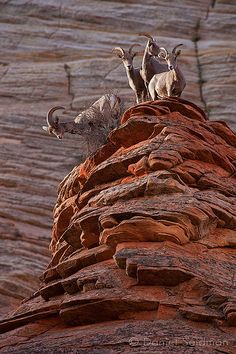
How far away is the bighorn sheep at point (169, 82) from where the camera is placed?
535 inches

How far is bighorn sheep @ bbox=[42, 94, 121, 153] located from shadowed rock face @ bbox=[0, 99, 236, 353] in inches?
37.1

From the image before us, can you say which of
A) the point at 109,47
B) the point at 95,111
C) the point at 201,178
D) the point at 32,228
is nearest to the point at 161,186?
the point at 201,178

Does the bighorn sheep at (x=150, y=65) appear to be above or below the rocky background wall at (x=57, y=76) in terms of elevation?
above

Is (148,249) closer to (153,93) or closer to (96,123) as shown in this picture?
(96,123)

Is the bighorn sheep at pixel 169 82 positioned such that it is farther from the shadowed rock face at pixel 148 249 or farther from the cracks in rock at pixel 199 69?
the cracks in rock at pixel 199 69

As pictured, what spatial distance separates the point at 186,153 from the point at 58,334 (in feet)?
11.6

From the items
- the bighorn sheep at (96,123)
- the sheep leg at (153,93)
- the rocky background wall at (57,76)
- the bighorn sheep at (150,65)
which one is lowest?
the rocky background wall at (57,76)

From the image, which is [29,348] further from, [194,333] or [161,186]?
[161,186]

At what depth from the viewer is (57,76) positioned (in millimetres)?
26812

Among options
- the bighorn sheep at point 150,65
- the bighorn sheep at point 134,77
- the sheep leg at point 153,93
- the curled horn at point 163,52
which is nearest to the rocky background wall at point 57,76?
the bighorn sheep at point 134,77

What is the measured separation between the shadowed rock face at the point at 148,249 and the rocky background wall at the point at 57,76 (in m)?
6.58

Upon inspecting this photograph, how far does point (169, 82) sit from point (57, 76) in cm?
1352

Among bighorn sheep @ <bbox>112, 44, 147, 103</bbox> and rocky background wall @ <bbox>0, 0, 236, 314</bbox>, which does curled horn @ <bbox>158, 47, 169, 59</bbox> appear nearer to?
bighorn sheep @ <bbox>112, 44, 147, 103</bbox>

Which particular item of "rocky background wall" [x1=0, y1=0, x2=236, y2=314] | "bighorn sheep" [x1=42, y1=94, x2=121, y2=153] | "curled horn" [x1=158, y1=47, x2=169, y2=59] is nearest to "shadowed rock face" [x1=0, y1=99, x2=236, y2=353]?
"bighorn sheep" [x1=42, y1=94, x2=121, y2=153]
